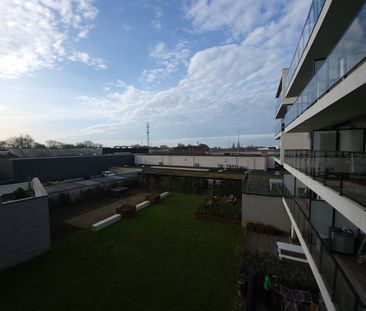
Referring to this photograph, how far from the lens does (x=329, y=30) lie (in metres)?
6.13

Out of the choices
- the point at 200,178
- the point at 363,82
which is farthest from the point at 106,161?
the point at 363,82

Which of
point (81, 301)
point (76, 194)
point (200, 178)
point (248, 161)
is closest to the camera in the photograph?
point (81, 301)

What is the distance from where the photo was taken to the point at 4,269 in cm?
916

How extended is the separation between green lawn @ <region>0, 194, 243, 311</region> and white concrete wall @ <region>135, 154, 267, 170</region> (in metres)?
13.4

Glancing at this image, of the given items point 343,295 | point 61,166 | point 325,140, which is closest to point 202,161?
point 61,166

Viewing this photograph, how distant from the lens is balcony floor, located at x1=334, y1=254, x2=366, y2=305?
13.4ft

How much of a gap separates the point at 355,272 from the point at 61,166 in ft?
91.6

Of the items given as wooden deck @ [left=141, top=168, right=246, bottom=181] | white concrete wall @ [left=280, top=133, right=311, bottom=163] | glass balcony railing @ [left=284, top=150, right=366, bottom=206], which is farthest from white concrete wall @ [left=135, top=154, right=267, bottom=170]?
glass balcony railing @ [left=284, top=150, right=366, bottom=206]

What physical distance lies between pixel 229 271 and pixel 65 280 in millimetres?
7207

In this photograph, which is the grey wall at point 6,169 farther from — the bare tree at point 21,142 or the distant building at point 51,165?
the bare tree at point 21,142

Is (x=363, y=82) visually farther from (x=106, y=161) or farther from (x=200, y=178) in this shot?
(x=106, y=161)

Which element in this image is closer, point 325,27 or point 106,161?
point 325,27

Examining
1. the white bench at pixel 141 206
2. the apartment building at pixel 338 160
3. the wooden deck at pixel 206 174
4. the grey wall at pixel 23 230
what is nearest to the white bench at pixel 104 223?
the white bench at pixel 141 206

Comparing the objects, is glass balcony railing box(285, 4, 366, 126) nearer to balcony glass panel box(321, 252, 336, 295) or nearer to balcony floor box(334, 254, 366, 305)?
balcony glass panel box(321, 252, 336, 295)
